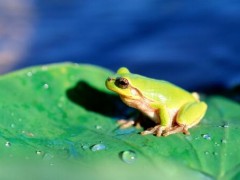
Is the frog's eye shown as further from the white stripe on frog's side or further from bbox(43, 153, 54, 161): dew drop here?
bbox(43, 153, 54, 161): dew drop

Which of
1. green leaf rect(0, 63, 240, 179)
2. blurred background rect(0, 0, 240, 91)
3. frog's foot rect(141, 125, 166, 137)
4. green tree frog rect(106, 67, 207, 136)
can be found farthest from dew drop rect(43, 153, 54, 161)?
blurred background rect(0, 0, 240, 91)

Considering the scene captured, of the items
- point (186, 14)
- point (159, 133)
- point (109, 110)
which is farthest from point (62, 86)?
point (186, 14)

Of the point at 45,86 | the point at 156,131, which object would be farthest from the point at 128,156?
the point at 45,86

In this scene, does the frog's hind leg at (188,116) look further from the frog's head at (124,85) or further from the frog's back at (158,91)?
the frog's head at (124,85)

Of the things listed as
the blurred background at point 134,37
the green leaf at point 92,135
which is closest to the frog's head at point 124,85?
the green leaf at point 92,135

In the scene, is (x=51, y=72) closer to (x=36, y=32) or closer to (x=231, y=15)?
(x=36, y=32)

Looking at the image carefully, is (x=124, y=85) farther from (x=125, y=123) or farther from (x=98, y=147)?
(x=98, y=147)
